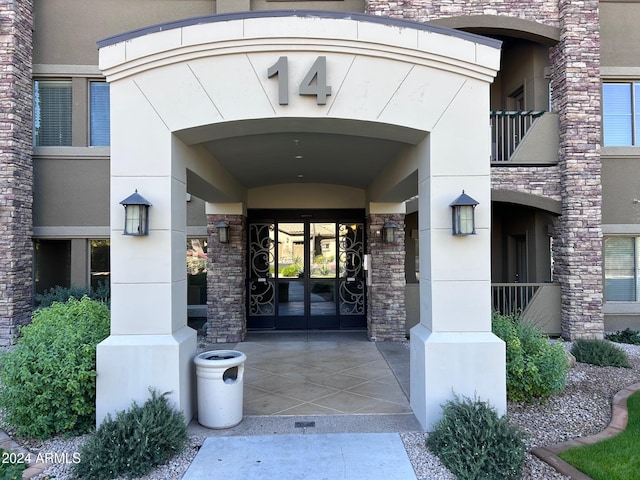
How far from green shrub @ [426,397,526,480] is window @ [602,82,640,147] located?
29.9 ft

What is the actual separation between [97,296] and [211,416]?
6286mm

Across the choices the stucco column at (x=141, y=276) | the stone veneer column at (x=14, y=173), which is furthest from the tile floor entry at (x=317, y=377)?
the stone veneer column at (x=14, y=173)

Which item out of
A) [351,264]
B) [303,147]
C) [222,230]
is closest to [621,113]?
[351,264]

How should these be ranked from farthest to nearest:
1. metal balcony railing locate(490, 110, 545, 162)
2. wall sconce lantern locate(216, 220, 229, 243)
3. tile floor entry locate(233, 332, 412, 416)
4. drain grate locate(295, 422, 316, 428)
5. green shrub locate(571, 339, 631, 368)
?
1. metal balcony railing locate(490, 110, 545, 162)
2. wall sconce lantern locate(216, 220, 229, 243)
3. green shrub locate(571, 339, 631, 368)
4. tile floor entry locate(233, 332, 412, 416)
5. drain grate locate(295, 422, 316, 428)

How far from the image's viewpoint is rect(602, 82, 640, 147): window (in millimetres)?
10469

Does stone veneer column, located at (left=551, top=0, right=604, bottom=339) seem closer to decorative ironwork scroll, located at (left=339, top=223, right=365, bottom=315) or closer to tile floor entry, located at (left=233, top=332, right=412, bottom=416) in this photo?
decorative ironwork scroll, located at (left=339, top=223, right=365, bottom=315)

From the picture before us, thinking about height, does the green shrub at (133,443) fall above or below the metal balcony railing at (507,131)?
below

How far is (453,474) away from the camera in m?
3.91

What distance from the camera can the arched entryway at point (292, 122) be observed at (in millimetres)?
4758

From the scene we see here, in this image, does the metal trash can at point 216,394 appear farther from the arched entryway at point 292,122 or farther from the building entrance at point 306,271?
the building entrance at point 306,271

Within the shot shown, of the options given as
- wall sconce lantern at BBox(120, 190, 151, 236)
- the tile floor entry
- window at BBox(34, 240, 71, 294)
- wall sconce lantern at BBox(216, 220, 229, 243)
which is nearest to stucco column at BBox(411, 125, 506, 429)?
the tile floor entry

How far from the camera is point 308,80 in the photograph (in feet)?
15.8

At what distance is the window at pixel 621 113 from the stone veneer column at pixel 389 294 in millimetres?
5843

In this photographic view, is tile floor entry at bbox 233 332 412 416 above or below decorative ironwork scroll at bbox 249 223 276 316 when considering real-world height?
below
